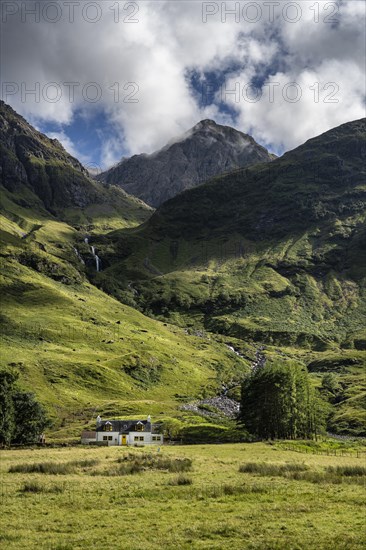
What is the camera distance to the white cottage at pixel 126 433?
124 m

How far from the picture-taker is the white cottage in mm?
124238

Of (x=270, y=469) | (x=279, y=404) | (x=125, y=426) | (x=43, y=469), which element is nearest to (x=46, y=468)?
(x=43, y=469)

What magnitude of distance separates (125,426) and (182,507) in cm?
10104

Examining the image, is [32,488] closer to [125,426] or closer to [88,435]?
[88,435]

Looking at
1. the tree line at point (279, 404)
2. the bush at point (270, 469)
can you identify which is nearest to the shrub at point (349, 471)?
the bush at point (270, 469)

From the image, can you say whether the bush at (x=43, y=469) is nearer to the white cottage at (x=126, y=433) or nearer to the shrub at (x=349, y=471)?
the shrub at (x=349, y=471)

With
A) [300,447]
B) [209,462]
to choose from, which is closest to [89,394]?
[300,447]

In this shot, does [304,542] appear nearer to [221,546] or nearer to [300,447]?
[221,546]

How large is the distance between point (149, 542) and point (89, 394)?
18001 cm

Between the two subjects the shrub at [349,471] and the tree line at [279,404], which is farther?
the tree line at [279,404]

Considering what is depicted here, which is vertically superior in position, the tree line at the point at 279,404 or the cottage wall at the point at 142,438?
the tree line at the point at 279,404

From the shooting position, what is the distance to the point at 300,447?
295 ft

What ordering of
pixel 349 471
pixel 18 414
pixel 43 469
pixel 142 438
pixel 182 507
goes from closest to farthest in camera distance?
pixel 182 507 → pixel 349 471 → pixel 43 469 → pixel 18 414 → pixel 142 438

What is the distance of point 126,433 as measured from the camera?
129m
